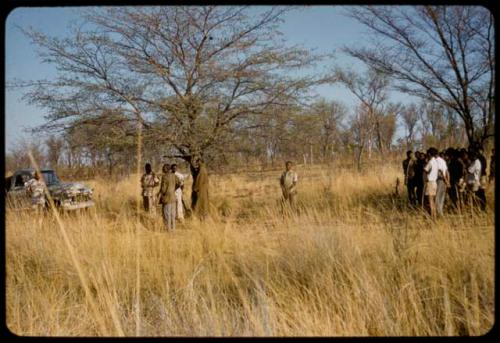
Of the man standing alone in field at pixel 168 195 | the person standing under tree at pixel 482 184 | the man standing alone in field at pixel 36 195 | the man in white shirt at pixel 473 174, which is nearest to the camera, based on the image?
the person standing under tree at pixel 482 184

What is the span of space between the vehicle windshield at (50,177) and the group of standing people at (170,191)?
324cm

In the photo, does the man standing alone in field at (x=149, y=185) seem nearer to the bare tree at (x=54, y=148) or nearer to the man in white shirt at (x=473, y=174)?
the bare tree at (x=54, y=148)

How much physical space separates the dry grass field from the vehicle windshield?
5.28 meters

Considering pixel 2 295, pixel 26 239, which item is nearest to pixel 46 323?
pixel 2 295

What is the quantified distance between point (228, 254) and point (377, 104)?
2261 cm

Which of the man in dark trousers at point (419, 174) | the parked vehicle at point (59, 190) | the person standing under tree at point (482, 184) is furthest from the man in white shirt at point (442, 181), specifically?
the parked vehicle at point (59, 190)

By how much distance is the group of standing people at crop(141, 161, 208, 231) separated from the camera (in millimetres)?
7359

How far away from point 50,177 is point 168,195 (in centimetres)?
477

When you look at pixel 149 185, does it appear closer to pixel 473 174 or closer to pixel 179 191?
pixel 179 191

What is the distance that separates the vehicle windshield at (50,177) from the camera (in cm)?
983

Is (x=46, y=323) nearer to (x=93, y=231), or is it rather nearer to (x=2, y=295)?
(x=2, y=295)

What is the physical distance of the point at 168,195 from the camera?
735cm

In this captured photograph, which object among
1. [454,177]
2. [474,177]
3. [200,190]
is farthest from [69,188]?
[474,177]

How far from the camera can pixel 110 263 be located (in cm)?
385
